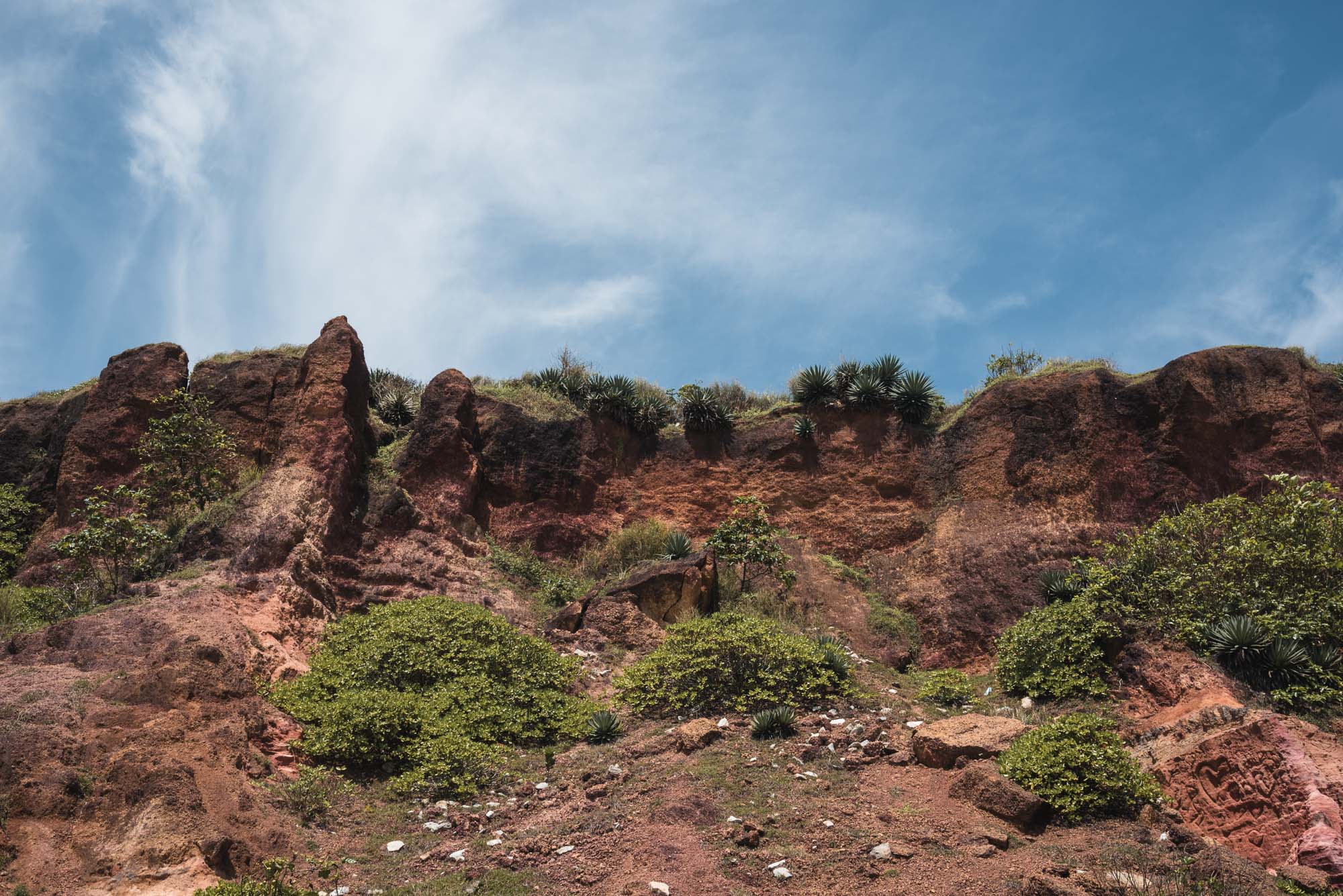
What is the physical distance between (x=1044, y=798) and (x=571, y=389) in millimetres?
16693

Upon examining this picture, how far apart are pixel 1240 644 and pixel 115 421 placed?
21.1 meters

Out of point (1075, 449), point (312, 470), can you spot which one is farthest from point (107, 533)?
point (1075, 449)

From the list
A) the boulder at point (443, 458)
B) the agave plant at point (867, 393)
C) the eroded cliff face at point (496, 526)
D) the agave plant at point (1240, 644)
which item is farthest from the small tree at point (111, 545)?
the agave plant at point (1240, 644)

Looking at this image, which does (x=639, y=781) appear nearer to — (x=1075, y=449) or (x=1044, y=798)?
(x=1044, y=798)

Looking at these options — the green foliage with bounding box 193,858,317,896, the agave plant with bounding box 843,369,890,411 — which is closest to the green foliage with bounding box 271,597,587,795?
the green foliage with bounding box 193,858,317,896

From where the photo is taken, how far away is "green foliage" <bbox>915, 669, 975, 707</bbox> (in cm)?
1417

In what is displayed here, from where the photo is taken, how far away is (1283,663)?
466 inches

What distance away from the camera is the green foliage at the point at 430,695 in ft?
38.7

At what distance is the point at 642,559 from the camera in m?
21.2

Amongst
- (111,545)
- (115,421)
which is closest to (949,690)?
(111,545)

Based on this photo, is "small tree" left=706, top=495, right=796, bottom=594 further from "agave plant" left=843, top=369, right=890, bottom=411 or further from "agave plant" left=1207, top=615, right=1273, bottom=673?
"agave plant" left=1207, top=615, right=1273, bottom=673

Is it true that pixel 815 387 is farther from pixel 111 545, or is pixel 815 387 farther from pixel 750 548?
pixel 111 545

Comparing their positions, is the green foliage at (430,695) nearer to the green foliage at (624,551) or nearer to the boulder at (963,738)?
the boulder at (963,738)

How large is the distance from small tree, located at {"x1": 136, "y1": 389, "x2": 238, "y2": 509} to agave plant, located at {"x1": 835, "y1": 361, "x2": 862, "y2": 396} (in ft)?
46.1
